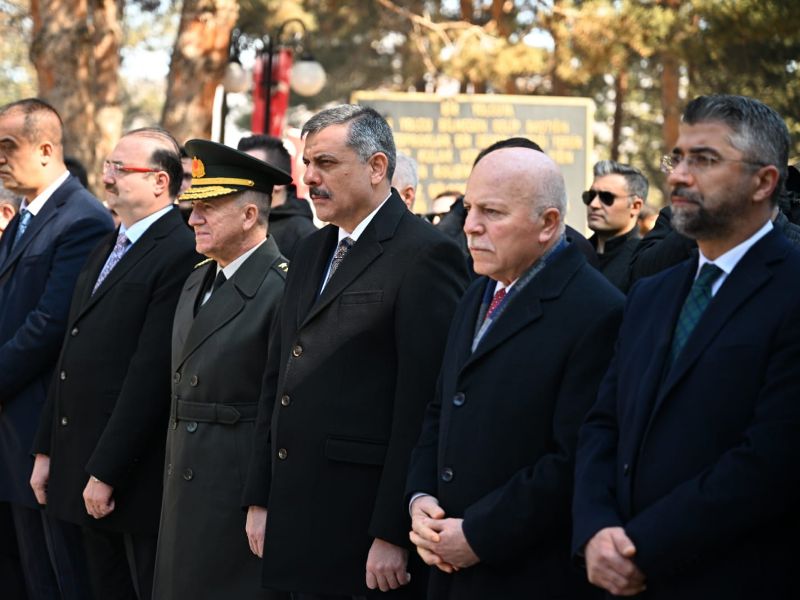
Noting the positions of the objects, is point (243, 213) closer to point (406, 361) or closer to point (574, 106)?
point (406, 361)

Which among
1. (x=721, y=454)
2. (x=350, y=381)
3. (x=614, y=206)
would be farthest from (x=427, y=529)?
(x=614, y=206)

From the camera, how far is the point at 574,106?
51.1ft

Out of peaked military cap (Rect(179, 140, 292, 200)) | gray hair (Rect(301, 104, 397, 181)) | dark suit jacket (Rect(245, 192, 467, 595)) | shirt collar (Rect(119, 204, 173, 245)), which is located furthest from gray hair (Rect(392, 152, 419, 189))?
dark suit jacket (Rect(245, 192, 467, 595))

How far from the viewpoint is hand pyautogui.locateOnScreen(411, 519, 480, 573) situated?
Result: 3.71m

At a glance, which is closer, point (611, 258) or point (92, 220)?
point (92, 220)

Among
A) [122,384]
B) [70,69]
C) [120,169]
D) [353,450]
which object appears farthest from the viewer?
[70,69]

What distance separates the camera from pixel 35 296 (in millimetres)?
6328

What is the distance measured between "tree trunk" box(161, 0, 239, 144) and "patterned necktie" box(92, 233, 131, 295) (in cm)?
896

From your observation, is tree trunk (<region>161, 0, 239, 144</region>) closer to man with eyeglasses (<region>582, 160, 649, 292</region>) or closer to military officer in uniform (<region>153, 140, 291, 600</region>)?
man with eyeglasses (<region>582, 160, 649, 292</region>)

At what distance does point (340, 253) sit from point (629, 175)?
3.30m

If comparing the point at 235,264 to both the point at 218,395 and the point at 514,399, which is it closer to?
the point at 218,395

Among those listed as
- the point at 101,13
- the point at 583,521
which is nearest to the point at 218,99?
the point at 101,13

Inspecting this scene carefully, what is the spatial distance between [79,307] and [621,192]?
127 inches

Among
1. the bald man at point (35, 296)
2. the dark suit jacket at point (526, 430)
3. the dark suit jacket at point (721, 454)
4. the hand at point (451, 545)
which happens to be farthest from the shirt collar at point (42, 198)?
the dark suit jacket at point (721, 454)
